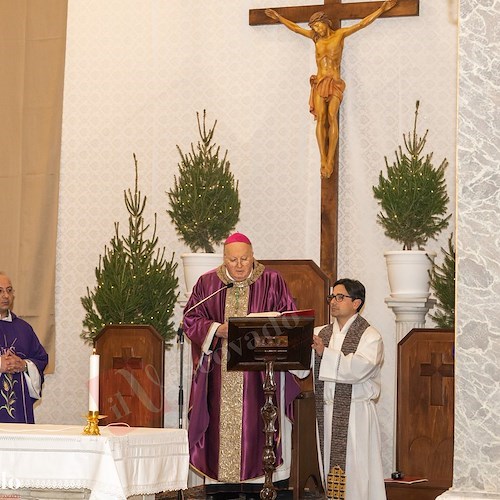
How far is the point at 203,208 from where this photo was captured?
8.73 metres

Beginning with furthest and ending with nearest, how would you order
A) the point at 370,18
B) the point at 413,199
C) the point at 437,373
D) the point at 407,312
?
the point at 370,18 → the point at 407,312 → the point at 413,199 → the point at 437,373

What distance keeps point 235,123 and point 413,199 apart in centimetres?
224

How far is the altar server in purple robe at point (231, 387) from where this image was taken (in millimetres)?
7461

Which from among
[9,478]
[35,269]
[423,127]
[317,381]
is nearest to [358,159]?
[423,127]

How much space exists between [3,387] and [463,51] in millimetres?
5102

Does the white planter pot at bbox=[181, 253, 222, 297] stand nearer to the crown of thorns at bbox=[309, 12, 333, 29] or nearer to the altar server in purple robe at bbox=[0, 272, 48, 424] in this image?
the altar server in purple robe at bbox=[0, 272, 48, 424]

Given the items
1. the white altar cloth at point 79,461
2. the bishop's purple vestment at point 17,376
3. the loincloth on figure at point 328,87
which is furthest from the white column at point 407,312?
the white altar cloth at point 79,461

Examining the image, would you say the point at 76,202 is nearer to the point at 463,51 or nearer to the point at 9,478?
the point at 9,478

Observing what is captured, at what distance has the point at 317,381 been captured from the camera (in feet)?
24.4

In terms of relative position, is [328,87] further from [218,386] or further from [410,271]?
[218,386]

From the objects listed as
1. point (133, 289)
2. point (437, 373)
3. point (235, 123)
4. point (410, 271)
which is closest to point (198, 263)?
point (133, 289)

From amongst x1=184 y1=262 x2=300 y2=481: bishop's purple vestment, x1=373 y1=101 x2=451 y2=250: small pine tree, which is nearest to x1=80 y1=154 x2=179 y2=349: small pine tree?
x1=184 y1=262 x2=300 y2=481: bishop's purple vestment

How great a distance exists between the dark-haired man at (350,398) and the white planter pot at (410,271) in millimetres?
1135

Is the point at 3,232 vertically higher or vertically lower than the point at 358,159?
lower
